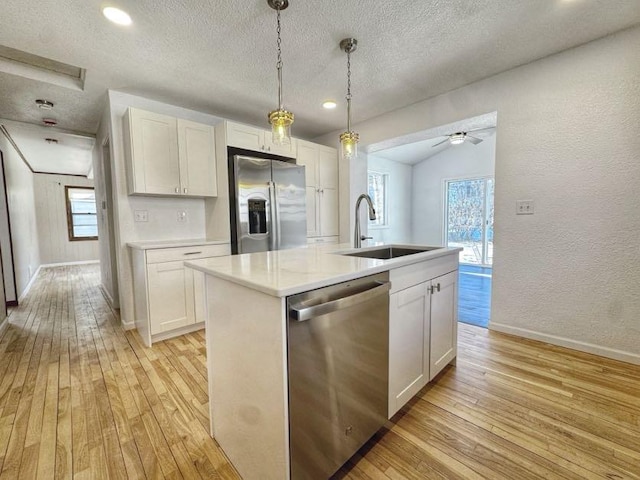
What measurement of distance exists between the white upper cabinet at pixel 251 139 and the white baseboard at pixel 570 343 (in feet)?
9.42

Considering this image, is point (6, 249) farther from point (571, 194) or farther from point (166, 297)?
point (571, 194)

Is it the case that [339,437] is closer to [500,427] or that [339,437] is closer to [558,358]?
[500,427]

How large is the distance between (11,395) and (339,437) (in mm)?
2182

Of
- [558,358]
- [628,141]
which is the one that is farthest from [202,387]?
[628,141]

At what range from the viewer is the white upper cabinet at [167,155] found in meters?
2.61

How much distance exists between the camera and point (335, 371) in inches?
43.5

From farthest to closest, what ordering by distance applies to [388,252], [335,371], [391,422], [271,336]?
[388,252]
[391,422]
[335,371]
[271,336]

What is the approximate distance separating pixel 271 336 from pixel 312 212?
3009 millimetres

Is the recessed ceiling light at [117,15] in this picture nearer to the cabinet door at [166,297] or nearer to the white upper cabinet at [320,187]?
the cabinet door at [166,297]

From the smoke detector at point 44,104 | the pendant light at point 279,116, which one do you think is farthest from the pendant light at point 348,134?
the smoke detector at point 44,104

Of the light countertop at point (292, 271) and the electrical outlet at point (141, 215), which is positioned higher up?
the electrical outlet at point (141, 215)

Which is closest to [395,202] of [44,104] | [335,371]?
[335,371]

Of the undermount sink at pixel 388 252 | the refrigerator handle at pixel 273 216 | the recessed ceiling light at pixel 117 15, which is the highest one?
the recessed ceiling light at pixel 117 15

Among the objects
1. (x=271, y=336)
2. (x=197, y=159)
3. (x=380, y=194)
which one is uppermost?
(x=197, y=159)
